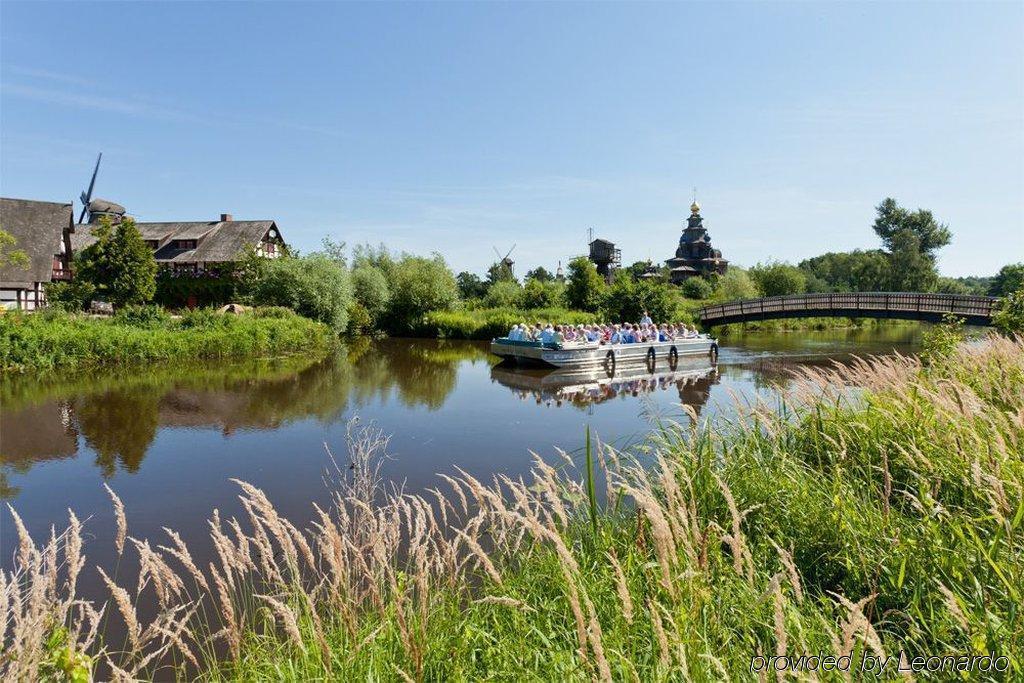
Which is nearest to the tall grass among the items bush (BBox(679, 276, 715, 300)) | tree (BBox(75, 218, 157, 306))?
tree (BBox(75, 218, 157, 306))

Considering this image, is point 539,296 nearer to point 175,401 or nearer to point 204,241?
point 204,241

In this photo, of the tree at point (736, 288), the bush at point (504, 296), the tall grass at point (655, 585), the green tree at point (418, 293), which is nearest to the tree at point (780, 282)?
the tree at point (736, 288)

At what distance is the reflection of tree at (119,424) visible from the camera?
10.7 m

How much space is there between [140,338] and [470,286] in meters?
37.6

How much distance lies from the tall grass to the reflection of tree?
6.40 meters

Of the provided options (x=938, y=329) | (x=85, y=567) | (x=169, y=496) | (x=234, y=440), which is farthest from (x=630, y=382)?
(x=85, y=567)

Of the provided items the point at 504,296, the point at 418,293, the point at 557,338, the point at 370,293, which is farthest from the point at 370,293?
the point at 557,338

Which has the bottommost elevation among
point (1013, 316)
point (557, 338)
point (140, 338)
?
point (557, 338)

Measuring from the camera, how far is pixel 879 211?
262 ft

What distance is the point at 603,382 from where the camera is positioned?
2150 cm

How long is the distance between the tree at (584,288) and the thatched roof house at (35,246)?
3182 centimetres

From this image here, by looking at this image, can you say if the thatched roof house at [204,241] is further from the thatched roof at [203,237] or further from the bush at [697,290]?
the bush at [697,290]

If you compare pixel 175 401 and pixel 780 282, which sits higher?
pixel 780 282

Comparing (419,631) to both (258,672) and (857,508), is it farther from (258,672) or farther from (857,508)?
(857,508)
